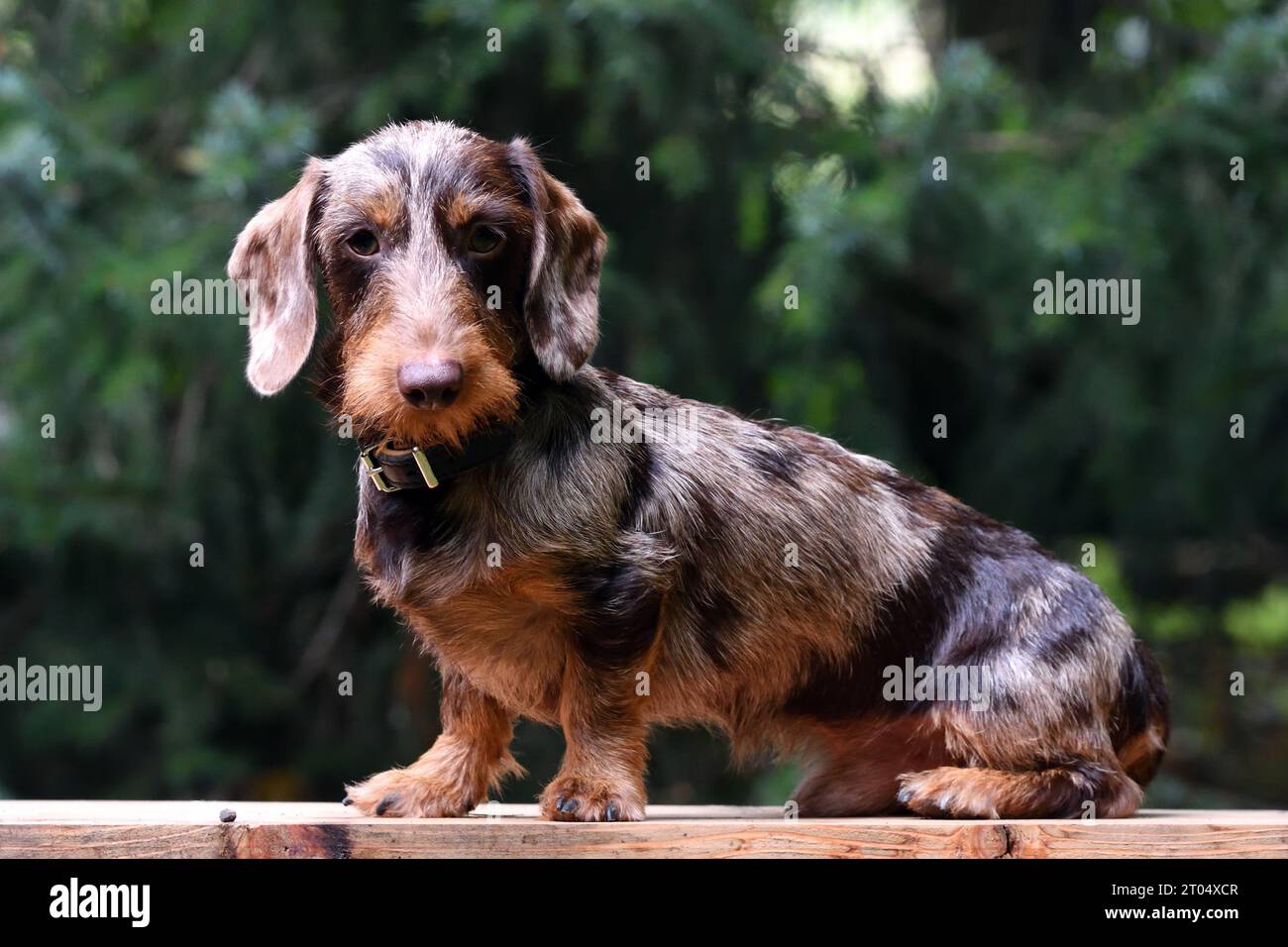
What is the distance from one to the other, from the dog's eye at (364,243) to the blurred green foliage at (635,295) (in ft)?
11.0

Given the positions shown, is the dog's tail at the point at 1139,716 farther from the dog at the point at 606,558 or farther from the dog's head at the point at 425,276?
the dog's head at the point at 425,276

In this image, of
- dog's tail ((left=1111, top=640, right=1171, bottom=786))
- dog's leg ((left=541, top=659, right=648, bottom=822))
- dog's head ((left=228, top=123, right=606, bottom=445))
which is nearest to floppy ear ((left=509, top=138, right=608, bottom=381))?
dog's head ((left=228, top=123, right=606, bottom=445))

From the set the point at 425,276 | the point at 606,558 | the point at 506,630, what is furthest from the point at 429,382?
the point at 506,630

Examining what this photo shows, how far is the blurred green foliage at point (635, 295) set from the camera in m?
7.90

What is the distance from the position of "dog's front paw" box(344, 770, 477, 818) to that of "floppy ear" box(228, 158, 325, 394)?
1.21 metres

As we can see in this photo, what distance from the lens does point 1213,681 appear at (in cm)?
1095

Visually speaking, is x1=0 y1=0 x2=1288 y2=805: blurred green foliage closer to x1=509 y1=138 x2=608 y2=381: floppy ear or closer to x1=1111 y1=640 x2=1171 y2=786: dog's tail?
x1=1111 y1=640 x2=1171 y2=786: dog's tail

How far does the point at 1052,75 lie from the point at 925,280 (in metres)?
1.91

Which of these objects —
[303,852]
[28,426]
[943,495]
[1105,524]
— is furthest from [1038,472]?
[303,852]

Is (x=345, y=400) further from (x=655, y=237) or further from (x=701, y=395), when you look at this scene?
(x=655, y=237)

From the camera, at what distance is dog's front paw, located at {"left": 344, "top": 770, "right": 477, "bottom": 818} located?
4461 mm

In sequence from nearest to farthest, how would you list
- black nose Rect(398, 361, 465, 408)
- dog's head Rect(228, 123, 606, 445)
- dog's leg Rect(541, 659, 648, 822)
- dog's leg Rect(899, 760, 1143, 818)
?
black nose Rect(398, 361, 465, 408), dog's head Rect(228, 123, 606, 445), dog's leg Rect(541, 659, 648, 822), dog's leg Rect(899, 760, 1143, 818)

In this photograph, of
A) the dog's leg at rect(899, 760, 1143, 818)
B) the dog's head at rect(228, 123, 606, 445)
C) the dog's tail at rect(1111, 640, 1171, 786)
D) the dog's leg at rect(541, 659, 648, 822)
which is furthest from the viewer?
the dog's tail at rect(1111, 640, 1171, 786)

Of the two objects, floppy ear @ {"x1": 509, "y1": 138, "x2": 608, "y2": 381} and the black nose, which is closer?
the black nose
